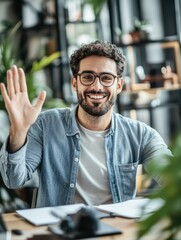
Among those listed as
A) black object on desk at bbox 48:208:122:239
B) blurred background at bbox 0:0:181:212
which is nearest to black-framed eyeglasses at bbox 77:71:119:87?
black object on desk at bbox 48:208:122:239

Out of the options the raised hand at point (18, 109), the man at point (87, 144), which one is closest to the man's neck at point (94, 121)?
the man at point (87, 144)

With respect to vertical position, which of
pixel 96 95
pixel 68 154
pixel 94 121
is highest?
pixel 96 95

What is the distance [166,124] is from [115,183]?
3357mm

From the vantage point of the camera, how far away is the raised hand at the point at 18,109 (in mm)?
1862

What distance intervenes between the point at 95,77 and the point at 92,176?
0.41 m

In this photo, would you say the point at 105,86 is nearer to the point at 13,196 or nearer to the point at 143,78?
the point at 13,196

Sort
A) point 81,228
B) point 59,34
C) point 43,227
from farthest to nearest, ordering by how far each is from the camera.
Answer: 1. point 59,34
2. point 43,227
3. point 81,228

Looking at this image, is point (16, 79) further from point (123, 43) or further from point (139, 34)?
point (139, 34)

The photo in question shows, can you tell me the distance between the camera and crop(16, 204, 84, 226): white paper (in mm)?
1552

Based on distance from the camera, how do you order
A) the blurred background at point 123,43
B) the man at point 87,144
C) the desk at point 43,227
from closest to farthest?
the desk at point 43,227, the man at point 87,144, the blurred background at point 123,43

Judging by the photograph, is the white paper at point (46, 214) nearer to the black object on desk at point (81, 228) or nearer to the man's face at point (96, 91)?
the black object on desk at point (81, 228)

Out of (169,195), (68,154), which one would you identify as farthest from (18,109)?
(169,195)

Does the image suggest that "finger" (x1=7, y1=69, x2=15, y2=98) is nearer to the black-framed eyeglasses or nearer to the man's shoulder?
the black-framed eyeglasses

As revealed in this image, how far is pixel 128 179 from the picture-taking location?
2111 mm
